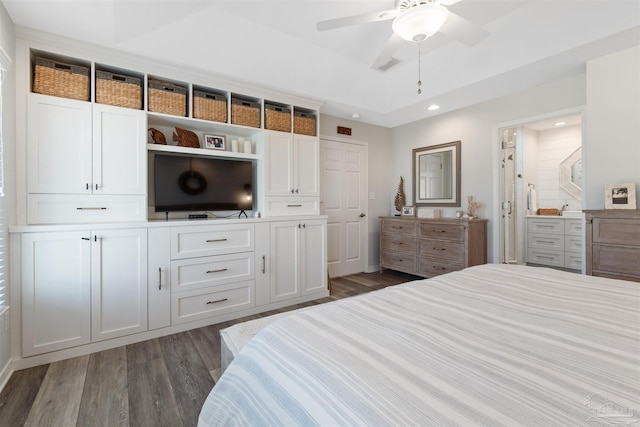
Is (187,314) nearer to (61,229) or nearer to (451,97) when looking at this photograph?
(61,229)

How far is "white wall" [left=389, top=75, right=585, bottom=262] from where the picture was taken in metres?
2.93

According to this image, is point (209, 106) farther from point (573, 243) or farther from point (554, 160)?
point (554, 160)

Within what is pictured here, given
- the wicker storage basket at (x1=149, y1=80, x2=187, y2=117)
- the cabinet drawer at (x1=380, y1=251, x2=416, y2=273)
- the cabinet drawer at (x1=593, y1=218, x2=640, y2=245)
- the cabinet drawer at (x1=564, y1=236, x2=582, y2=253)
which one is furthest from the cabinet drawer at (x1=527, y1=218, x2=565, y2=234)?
the wicker storage basket at (x1=149, y1=80, x2=187, y2=117)

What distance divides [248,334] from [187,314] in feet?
3.48

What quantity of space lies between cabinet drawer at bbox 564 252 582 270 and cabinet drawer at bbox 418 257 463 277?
1967mm

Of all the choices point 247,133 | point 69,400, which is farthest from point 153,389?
point 247,133

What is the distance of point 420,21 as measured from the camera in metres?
1.60

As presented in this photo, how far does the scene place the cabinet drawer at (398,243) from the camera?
3.92 m

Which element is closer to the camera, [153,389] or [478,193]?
[153,389]

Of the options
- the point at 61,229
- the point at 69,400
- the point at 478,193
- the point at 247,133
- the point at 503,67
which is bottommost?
the point at 69,400

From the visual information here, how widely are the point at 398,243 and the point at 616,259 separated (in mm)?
2244

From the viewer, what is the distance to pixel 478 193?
3654 mm

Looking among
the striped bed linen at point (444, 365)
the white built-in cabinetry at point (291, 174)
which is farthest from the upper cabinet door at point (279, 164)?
the striped bed linen at point (444, 365)

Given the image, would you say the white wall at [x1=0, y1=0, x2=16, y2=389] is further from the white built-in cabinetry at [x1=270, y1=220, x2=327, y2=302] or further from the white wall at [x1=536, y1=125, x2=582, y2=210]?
the white wall at [x1=536, y1=125, x2=582, y2=210]
